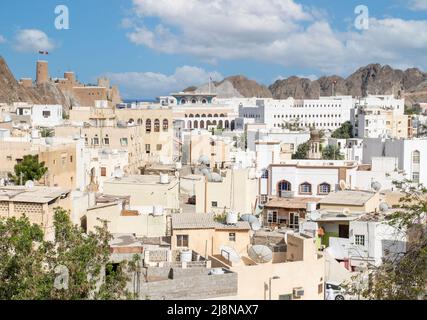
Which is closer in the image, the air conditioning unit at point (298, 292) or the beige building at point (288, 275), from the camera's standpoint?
the beige building at point (288, 275)

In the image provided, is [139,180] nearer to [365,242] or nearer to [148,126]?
[365,242]

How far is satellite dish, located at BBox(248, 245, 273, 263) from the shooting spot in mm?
11477

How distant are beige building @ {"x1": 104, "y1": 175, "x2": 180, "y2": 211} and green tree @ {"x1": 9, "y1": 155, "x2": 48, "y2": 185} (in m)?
2.05

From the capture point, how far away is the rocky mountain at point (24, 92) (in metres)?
60.4

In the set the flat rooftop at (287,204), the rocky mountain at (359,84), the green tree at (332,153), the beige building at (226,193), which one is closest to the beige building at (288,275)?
the flat rooftop at (287,204)

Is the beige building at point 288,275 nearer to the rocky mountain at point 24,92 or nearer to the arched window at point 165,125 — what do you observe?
the arched window at point 165,125

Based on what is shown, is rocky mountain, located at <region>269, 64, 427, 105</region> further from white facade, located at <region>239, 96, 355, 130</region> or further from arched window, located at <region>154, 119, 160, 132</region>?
arched window, located at <region>154, 119, 160, 132</region>

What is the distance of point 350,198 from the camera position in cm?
1769

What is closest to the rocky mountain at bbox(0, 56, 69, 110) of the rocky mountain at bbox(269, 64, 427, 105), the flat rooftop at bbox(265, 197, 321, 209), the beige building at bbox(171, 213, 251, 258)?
the flat rooftop at bbox(265, 197, 321, 209)

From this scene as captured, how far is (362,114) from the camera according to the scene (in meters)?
59.4

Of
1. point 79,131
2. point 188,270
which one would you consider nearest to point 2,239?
point 188,270

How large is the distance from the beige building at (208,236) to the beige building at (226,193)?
4753 millimetres

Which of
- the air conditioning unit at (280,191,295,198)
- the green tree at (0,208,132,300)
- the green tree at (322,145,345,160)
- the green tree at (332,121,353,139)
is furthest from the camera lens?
the green tree at (332,121,353,139)
